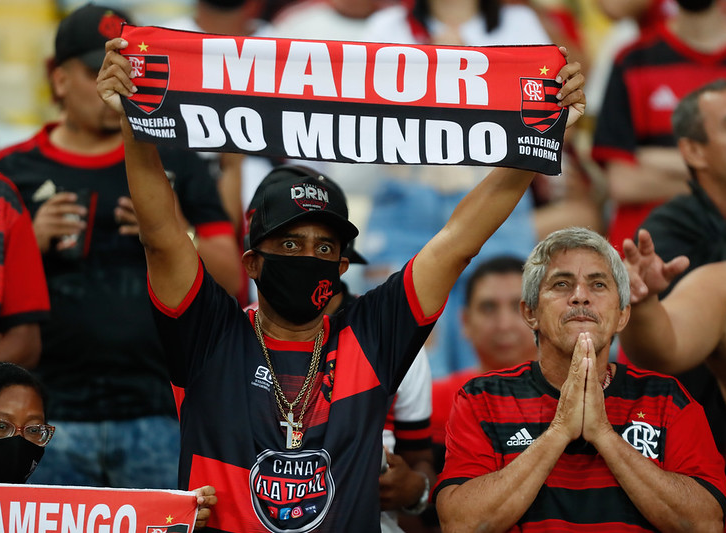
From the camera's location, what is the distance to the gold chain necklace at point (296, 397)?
137 inches

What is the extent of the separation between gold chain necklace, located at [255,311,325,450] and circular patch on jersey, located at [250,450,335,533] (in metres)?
0.05

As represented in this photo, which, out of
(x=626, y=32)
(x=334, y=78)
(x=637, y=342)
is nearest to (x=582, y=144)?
(x=626, y=32)

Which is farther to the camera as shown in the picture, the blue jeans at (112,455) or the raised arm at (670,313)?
the blue jeans at (112,455)

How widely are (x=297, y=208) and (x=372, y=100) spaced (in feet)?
1.41

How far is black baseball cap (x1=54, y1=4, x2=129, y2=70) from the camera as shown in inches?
201

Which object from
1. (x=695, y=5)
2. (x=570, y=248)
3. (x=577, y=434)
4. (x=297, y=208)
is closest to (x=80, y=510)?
(x=297, y=208)

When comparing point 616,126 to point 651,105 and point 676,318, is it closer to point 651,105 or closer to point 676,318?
point 651,105

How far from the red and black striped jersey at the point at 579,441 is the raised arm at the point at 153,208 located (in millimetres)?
1037

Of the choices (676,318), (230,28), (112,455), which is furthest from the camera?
(230,28)

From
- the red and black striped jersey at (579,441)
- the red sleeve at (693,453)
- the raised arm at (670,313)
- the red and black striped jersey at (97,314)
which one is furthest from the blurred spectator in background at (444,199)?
the red sleeve at (693,453)

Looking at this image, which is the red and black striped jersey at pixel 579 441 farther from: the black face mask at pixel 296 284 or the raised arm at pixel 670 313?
the black face mask at pixel 296 284

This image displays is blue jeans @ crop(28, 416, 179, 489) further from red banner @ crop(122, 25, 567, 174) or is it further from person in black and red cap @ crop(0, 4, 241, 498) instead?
red banner @ crop(122, 25, 567, 174)

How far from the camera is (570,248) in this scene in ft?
12.7

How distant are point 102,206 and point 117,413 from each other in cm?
89
